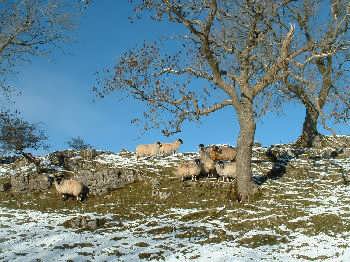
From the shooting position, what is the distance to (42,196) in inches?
1142

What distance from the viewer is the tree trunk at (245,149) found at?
26.0 metres

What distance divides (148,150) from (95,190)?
9407 millimetres

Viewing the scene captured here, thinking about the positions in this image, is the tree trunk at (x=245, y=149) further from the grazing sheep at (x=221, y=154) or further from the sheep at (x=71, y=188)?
the sheep at (x=71, y=188)

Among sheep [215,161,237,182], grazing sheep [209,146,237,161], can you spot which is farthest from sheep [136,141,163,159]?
sheep [215,161,237,182]

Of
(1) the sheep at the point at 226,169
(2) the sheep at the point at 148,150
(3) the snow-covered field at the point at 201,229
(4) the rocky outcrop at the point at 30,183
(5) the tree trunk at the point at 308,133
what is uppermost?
(5) the tree trunk at the point at 308,133

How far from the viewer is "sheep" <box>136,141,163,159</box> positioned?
123 ft

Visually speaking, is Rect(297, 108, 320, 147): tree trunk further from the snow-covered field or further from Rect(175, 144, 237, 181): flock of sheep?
Rect(175, 144, 237, 181): flock of sheep

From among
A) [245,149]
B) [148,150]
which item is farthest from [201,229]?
[148,150]

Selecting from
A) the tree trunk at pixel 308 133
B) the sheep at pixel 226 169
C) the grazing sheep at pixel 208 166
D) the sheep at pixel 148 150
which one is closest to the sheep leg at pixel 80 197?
the grazing sheep at pixel 208 166

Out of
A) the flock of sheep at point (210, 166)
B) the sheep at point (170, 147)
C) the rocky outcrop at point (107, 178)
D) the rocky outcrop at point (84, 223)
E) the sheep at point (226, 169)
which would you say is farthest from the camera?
the sheep at point (170, 147)

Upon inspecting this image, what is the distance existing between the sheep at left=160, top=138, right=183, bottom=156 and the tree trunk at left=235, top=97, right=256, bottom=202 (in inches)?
515

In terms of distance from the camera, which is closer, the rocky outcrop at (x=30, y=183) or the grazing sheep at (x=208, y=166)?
the grazing sheep at (x=208, y=166)

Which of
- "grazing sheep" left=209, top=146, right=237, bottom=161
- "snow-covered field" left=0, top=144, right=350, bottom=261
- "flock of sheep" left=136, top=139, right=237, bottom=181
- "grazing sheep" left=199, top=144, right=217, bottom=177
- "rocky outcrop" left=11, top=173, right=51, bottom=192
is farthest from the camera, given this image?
"grazing sheep" left=209, top=146, right=237, bottom=161

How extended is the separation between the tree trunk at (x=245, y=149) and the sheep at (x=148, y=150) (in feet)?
40.8
